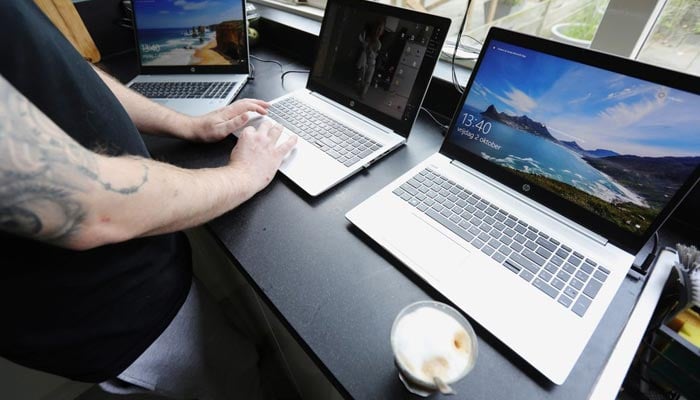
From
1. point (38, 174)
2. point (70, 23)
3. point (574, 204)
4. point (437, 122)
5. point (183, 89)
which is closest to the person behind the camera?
point (38, 174)

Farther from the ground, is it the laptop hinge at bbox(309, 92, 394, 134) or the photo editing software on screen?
the photo editing software on screen

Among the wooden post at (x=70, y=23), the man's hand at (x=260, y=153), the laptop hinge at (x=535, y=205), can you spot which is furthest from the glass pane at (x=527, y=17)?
the wooden post at (x=70, y=23)

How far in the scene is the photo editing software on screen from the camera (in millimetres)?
760

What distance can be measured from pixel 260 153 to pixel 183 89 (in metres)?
0.57

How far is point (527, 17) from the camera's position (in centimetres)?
98

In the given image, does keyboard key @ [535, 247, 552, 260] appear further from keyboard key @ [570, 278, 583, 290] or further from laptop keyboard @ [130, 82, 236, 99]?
laptop keyboard @ [130, 82, 236, 99]

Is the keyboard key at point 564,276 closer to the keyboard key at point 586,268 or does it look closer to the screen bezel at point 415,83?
the keyboard key at point 586,268

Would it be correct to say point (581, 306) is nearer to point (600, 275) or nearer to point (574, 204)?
point (600, 275)

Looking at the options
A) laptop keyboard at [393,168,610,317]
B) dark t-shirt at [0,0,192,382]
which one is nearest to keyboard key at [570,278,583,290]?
laptop keyboard at [393,168,610,317]

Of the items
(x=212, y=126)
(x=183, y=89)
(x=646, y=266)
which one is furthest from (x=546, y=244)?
(x=183, y=89)

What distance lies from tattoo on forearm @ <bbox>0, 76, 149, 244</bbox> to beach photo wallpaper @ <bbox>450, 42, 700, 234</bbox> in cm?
70

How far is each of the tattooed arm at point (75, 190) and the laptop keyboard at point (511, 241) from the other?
428 mm

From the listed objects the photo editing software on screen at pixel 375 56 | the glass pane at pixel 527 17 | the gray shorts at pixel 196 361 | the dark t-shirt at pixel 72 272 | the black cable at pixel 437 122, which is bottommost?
the gray shorts at pixel 196 361

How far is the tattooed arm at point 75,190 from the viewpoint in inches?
12.6
